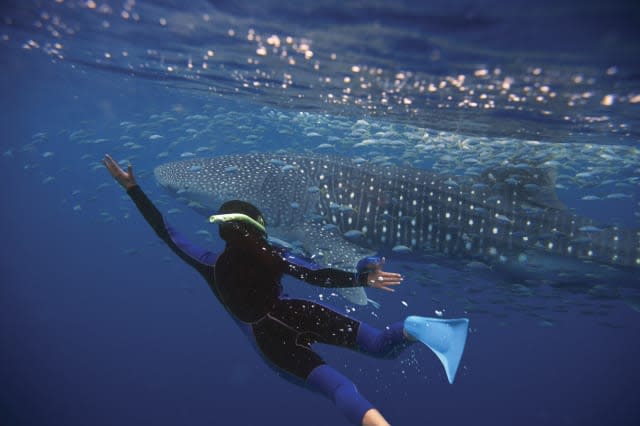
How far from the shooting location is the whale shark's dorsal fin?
24.4 ft

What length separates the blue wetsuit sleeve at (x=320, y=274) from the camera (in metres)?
3.47

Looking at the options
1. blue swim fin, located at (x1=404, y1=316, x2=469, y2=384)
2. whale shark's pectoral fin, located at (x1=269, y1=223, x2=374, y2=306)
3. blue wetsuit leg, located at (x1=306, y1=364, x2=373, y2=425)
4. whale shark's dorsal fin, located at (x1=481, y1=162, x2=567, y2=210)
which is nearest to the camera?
blue wetsuit leg, located at (x1=306, y1=364, x2=373, y2=425)

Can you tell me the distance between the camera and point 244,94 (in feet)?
50.0

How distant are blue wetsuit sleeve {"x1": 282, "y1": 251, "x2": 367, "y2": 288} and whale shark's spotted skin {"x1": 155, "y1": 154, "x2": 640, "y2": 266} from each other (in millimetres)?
3570

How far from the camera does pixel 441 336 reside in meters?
3.38

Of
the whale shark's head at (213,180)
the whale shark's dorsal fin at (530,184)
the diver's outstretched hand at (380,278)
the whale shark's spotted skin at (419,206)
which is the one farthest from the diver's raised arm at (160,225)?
the whale shark's dorsal fin at (530,184)

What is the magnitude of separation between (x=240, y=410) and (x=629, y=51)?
484 inches

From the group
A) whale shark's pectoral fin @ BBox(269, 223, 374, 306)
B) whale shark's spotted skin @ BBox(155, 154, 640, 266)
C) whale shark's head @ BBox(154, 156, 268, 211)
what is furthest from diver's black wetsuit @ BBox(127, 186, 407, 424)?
whale shark's head @ BBox(154, 156, 268, 211)

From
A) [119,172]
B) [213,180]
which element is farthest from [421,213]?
[119,172]

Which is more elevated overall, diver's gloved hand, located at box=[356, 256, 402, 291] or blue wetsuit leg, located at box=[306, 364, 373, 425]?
diver's gloved hand, located at box=[356, 256, 402, 291]

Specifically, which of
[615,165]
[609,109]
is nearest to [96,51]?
[609,109]

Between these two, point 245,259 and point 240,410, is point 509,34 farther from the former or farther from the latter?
point 240,410

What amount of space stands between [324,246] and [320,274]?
3511 mm

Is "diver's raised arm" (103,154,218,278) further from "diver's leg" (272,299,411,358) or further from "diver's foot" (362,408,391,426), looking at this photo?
"diver's foot" (362,408,391,426)
